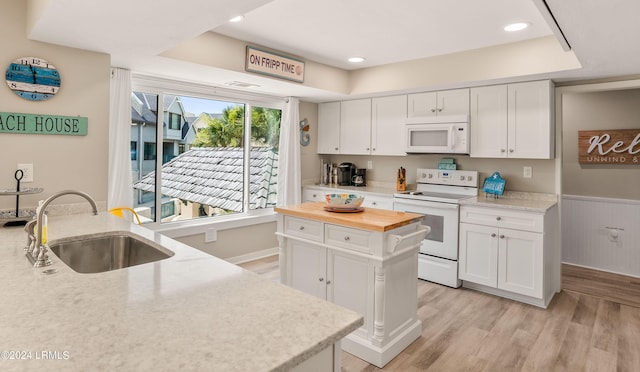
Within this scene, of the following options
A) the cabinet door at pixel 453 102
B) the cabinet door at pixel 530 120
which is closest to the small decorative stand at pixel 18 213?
the cabinet door at pixel 453 102

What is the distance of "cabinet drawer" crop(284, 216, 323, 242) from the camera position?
258 cm

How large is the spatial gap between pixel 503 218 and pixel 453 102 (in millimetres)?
1353

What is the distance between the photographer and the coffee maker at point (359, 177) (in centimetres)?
488

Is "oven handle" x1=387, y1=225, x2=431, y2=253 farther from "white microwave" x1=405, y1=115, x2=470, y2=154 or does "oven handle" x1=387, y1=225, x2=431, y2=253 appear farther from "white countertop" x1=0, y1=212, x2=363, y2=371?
"white microwave" x1=405, y1=115, x2=470, y2=154

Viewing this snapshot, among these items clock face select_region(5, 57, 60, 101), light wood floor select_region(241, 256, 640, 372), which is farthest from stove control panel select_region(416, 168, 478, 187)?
clock face select_region(5, 57, 60, 101)

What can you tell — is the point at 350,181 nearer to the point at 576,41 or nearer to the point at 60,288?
the point at 576,41

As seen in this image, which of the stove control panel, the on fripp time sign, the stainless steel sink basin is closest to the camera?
the stainless steel sink basin

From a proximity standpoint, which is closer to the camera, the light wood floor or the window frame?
the light wood floor

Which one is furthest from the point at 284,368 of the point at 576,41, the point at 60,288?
the point at 576,41

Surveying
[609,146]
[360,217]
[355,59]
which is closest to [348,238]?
[360,217]

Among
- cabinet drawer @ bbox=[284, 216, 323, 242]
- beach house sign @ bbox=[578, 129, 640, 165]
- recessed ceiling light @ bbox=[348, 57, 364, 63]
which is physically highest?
recessed ceiling light @ bbox=[348, 57, 364, 63]

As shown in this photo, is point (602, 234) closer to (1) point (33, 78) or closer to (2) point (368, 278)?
(2) point (368, 278)

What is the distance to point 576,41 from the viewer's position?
2301 mm

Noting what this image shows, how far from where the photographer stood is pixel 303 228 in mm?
2674
